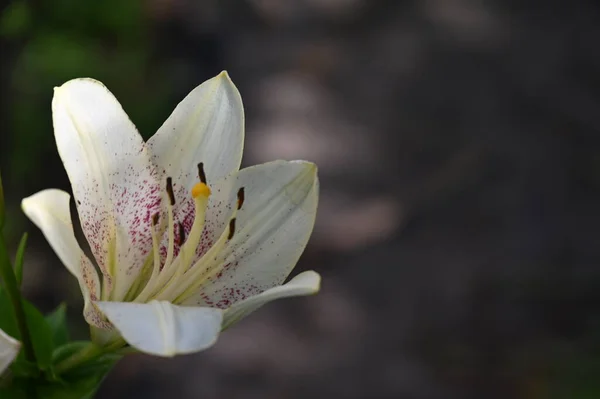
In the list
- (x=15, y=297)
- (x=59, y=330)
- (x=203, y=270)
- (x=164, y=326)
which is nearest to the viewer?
(x=164, y=326)

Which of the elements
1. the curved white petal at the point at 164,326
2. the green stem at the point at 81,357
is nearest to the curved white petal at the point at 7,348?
the curved white petal at the point at 164,326

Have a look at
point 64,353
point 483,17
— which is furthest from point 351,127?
point 64,353

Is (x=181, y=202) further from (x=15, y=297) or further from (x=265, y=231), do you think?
(x=15, y=297)

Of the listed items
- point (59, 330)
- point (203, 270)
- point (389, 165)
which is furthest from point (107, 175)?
point (389, 165)

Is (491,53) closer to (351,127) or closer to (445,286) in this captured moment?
(351,127)

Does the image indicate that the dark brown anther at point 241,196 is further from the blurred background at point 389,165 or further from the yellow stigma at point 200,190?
the blurred background at point 389,165

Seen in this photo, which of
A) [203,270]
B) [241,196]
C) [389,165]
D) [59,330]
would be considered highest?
[241,196]
